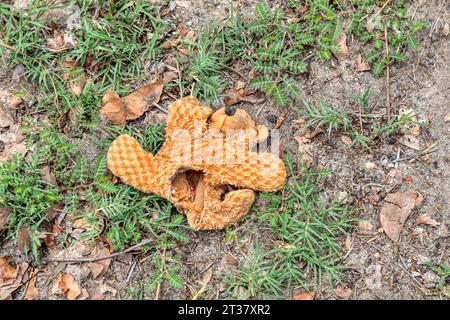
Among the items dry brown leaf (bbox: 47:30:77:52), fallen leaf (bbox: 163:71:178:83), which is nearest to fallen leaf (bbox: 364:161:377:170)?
fallen leaf (bbox: 163:71:178:83)

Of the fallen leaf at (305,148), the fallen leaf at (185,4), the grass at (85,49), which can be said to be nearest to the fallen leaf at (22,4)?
the grass at (85,49)

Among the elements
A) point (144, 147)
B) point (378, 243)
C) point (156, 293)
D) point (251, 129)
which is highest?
point (251, 129)

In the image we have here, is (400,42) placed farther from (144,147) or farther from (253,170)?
(144,147)

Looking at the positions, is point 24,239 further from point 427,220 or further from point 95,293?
point 427,220

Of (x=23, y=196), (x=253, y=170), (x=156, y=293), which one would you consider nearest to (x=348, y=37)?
(x=253, y=170)

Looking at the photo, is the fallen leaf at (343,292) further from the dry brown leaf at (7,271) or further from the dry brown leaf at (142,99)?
the dry brown leaf at (7,271)

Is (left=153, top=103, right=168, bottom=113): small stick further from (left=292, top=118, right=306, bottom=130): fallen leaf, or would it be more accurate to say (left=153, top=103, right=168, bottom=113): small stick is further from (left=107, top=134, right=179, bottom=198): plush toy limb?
(left=292, top=118, right=306, bottom=130): fallen leaf
